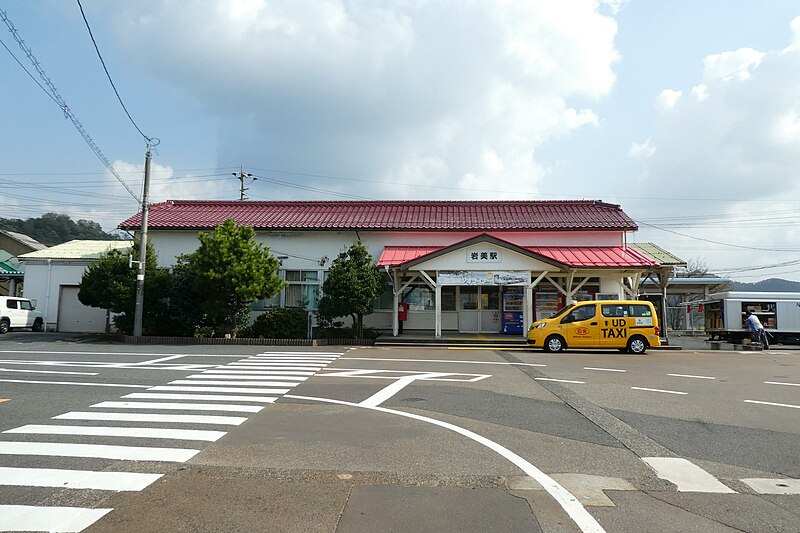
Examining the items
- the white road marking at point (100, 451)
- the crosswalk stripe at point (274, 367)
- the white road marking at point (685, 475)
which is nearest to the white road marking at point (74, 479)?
the white road marking at point (100, 451)

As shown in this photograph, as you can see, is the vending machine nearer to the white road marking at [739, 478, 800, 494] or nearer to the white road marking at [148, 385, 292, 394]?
the white road marking at [148, 385, 292, 394]

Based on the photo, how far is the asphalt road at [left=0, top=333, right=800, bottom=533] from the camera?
4.15 m

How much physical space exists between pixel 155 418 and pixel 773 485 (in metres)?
7.64

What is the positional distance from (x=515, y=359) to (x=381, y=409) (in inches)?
347

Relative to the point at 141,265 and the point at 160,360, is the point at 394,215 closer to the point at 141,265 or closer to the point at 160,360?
the point at 141,265

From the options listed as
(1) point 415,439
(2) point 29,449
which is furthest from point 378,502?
(2) point 29,449

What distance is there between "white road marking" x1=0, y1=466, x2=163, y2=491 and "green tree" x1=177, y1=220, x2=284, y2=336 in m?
15.3

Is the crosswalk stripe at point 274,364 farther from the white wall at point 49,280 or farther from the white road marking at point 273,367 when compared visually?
the white wall at point 49,280

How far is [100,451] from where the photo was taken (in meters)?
5.86

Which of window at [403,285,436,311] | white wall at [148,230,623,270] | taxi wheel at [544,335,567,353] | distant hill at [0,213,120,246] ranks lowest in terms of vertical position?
taxi wheel at [544,335,567,353]

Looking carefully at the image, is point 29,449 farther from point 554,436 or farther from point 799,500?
point 799,500

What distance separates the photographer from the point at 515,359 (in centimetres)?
1627

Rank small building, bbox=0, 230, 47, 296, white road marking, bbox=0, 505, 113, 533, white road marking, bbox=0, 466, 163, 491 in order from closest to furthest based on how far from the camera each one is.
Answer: white road marking, bbox=0, 505, 113, 533, white road marking, bbox=0, 466, 163, 491, small building, bbox=0, 230, 47, 296

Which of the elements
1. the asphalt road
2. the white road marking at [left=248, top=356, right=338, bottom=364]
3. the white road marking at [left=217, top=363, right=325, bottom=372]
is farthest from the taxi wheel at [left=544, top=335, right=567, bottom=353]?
the white road marking at [left=217, top=363, right=325, bottom=372]
